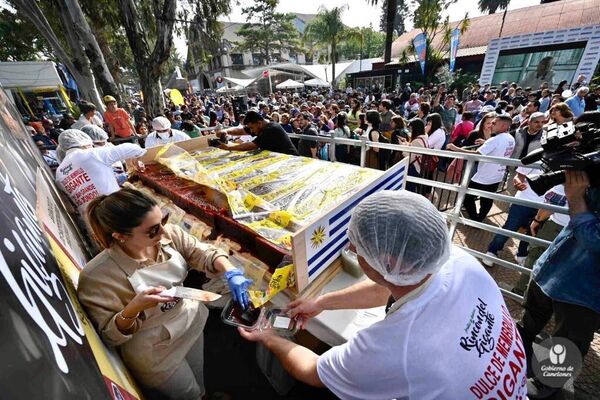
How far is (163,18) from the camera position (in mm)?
9281

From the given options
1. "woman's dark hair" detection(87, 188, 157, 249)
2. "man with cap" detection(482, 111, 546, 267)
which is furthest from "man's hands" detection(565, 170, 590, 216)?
"woman's dark hair" detection(87, 188, 157, 249)

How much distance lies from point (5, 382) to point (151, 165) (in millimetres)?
3506

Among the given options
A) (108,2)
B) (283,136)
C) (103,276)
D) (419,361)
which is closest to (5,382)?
(103,276)

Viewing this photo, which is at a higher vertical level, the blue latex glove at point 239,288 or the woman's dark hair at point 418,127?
the woman's dark hair at point 418,127

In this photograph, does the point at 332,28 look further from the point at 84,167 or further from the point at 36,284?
the point at 36,284

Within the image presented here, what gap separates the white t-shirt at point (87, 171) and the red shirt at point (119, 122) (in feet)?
15.1

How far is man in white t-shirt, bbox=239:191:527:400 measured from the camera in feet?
3.23

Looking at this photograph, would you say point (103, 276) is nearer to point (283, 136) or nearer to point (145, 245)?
point (145, 245)

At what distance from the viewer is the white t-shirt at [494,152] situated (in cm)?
374

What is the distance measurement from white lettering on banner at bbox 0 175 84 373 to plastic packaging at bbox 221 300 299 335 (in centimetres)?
75

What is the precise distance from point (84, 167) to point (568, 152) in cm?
403

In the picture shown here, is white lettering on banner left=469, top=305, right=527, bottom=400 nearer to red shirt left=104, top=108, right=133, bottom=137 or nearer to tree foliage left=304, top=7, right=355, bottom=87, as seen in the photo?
red shirt left=104, top=108, right=133, bottom=137

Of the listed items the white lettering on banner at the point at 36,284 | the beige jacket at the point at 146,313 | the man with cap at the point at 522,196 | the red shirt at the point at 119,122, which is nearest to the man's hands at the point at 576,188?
the man with cap at the point at 522,196

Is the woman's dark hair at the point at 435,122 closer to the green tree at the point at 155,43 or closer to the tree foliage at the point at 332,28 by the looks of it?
the green tree at the point at 155,43
